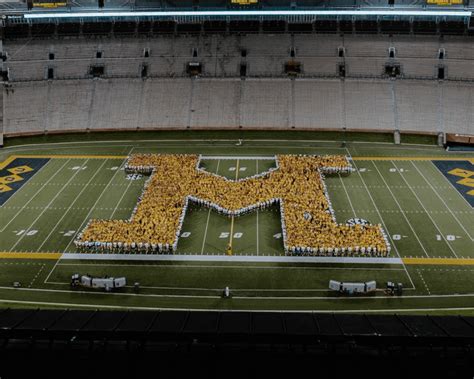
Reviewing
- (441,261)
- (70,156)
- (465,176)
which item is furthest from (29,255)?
(465,176)

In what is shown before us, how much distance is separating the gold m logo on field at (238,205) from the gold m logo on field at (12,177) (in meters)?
7.70

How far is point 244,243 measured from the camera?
2572 cm

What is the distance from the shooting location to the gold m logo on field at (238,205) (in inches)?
968

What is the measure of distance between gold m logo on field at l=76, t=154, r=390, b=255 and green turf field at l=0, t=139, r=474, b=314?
83 centimetres

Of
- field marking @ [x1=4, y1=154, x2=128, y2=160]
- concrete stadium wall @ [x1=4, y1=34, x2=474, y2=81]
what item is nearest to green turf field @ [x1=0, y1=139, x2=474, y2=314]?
field marking @ [x1=4, y1=154, x2=128, y2=160]

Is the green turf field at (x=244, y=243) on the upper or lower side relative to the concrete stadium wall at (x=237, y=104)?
lower

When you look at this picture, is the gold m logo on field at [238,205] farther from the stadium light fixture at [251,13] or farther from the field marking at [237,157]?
the stadium light fixture at [251,13]

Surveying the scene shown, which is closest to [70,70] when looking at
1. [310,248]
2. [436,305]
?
[310,248]

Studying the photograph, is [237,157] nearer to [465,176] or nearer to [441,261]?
[465,176]

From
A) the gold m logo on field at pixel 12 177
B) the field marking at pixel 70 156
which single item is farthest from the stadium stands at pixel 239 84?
the gold m logo on field at pixel 12 177

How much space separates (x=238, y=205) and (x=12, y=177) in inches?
669

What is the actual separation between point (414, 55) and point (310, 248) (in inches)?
1241

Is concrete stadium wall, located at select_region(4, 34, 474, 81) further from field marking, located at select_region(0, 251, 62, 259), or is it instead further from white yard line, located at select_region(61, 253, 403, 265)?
white yard line, located at select_region(61, 253, 403, 265)

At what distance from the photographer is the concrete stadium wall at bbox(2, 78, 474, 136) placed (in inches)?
1747
